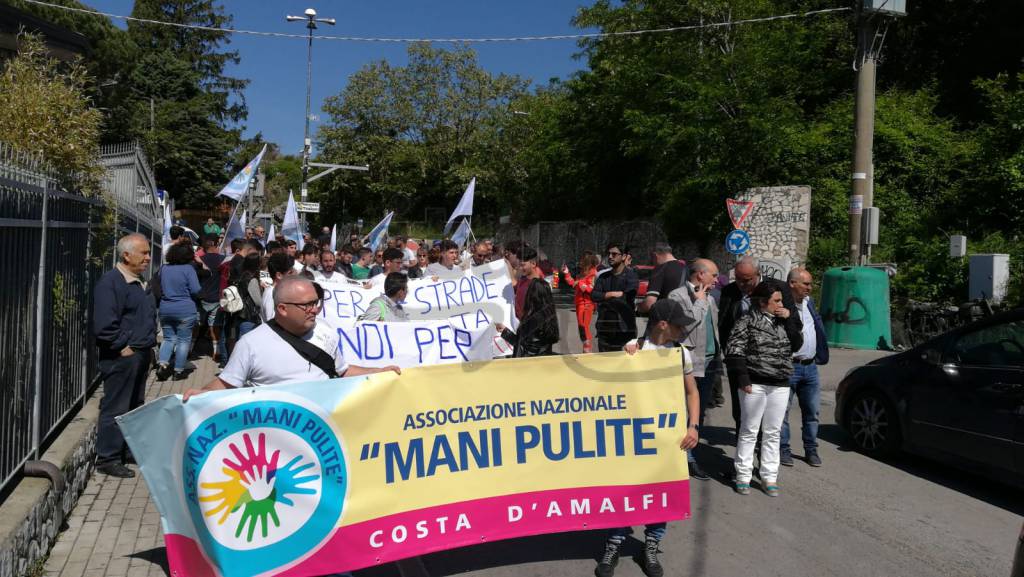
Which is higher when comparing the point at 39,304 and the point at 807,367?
the point at 39,304

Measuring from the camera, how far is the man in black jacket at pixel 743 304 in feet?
20.8

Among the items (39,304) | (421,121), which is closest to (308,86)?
(421,121)

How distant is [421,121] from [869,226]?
126ft

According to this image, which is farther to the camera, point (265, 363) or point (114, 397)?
point (114, 397)

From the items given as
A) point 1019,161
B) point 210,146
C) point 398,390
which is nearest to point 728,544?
point 398,390

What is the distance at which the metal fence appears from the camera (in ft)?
15.3

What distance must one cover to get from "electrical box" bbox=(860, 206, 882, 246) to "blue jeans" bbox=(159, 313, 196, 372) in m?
11.5

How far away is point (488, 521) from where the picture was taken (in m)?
4.43

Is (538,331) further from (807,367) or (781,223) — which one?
(781,223)

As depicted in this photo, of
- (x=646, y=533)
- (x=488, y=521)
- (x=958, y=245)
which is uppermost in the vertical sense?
(x=958, y=245)

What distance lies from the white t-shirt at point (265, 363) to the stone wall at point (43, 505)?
54.1 inches

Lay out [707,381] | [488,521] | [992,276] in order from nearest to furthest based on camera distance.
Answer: [488,521]
[707,381]
[992,276]

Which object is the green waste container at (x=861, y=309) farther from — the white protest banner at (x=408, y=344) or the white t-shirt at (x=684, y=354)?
the white t-shirt at (x=684, y=354)

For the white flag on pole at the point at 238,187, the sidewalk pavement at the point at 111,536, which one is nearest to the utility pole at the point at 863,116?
the white flag on pole at the point at 238,187
